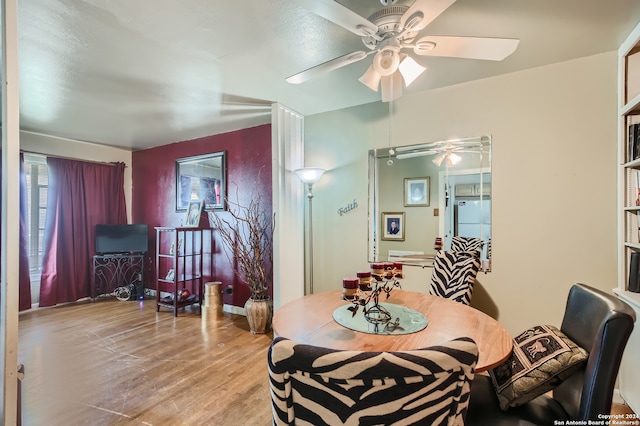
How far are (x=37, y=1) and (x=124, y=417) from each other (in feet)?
8.05

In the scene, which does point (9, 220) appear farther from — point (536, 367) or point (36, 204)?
point (36, 204)

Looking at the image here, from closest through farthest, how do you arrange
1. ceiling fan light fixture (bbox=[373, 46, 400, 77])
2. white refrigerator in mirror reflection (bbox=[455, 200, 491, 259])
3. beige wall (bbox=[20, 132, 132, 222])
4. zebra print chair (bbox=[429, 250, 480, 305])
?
ceiling fan light fixture (bbox=[373, 46, 400, 77]) < zebra print chair (bbox=[429, 250, 480, 305]) < white refrigerator in mirror reflection (bbox=[455, 200, 491, 259]) < beige wall (bbox=[20, 132, 132, 222])

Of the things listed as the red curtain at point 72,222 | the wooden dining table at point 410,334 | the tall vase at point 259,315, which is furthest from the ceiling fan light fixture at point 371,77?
the red curtain at point 72,222

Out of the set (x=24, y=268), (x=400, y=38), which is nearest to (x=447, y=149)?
(x=400, y=38)

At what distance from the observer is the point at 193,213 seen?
4.11m

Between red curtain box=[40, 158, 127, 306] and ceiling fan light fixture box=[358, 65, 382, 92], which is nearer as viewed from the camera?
ceiling fan light fixture box=[358, 65, 382, 92]

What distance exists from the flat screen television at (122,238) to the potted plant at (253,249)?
144 cm

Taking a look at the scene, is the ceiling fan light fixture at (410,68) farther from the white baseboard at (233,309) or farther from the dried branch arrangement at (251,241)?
the white baseboard at (233,309)

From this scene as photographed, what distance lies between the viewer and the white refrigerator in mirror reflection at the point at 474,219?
94.0 inches

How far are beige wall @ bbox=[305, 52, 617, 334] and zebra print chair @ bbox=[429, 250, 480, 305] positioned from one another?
0.41 metres

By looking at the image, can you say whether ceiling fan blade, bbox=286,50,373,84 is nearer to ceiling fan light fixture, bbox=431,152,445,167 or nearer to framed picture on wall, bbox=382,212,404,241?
ceiling fan light fixture, bbox=431,152,445,167

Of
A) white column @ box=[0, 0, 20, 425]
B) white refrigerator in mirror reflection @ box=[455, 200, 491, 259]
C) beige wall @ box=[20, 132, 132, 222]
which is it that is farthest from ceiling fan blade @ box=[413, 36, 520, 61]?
beige wall @ box=[20, 132, 132, 222]

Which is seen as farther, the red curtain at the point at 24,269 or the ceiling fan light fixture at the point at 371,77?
the red curtain at the point at 24,269

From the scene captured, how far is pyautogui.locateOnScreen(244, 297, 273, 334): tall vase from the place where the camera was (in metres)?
3.09
